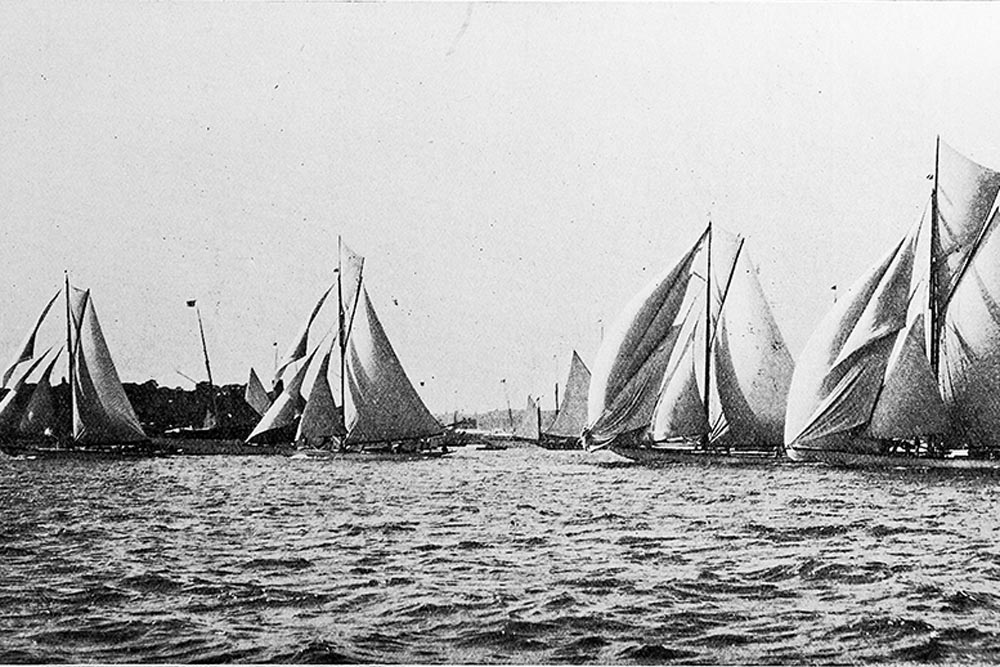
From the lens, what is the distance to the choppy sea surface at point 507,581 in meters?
5.66

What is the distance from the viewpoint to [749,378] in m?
19.4

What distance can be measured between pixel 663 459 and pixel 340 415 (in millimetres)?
7018

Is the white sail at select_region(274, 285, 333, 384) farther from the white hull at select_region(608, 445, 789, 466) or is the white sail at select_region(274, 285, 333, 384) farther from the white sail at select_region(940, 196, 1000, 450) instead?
the white hull at select_region(608, 445, 789, 466)

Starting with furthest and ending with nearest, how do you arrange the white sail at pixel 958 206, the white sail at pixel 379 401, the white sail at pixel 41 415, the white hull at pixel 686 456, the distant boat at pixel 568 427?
the distant boat at pixel 568 427
the white sail at pixel 379 401
the white hull at pixel 686 456
the white sail at pixel 41 415
the white sail at pixel 958 206

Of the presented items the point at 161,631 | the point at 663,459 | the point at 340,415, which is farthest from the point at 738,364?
the point at 161,631

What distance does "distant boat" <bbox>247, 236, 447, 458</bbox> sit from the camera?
66.4 feet

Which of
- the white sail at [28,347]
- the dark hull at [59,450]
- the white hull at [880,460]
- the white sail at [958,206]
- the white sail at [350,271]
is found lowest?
the white hull at [880,460]

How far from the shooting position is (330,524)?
912 cm

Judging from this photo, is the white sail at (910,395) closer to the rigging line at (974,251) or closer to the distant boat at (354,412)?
the rigging line at (974,251)

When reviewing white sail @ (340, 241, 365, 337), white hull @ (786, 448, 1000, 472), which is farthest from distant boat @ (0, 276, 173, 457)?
white hull @ (786, 448, 1000, 472)

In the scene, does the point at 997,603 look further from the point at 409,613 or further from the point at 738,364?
the point at 738,364

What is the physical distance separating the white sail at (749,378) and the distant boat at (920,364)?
2103 mm

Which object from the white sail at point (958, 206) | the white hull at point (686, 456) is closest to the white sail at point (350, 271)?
the white sail at point (958, 206)

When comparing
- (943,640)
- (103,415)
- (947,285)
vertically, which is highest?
(947,285)
